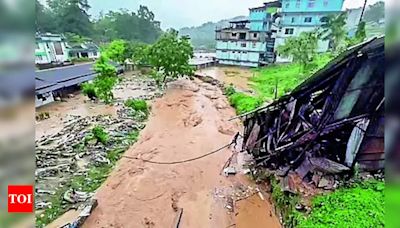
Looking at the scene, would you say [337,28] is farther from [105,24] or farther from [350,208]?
[105,24]

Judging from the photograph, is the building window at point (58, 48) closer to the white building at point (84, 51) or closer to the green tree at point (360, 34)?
the white building at point (84, 51)

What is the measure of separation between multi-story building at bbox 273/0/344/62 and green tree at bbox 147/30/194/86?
40.8 ft

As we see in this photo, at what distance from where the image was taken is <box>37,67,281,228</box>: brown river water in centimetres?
707

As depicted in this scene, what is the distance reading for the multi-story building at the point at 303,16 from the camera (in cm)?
2712

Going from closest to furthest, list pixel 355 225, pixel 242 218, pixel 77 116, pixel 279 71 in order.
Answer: pixel 355 225, pixel 242 218, pixel 77 116, pixel 279 71

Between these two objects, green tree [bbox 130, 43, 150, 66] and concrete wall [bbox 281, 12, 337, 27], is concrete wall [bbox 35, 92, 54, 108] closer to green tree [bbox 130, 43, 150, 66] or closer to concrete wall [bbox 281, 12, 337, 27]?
green tree [bbox 130, 43, 150, 66]

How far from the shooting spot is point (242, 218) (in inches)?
281

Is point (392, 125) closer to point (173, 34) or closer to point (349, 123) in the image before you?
point (349, 123)

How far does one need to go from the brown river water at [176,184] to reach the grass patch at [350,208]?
4.42 ft

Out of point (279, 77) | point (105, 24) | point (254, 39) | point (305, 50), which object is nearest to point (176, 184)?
point (305, 50)

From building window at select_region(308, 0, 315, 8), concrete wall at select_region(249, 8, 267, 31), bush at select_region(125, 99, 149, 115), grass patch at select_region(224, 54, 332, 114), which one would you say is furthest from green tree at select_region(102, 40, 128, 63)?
building window at select_region(308, 0, 315, 8)

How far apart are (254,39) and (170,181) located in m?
26.0

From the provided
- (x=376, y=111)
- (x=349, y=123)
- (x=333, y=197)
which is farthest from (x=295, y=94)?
(x=333, y=197)

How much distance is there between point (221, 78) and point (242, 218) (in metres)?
20.9
